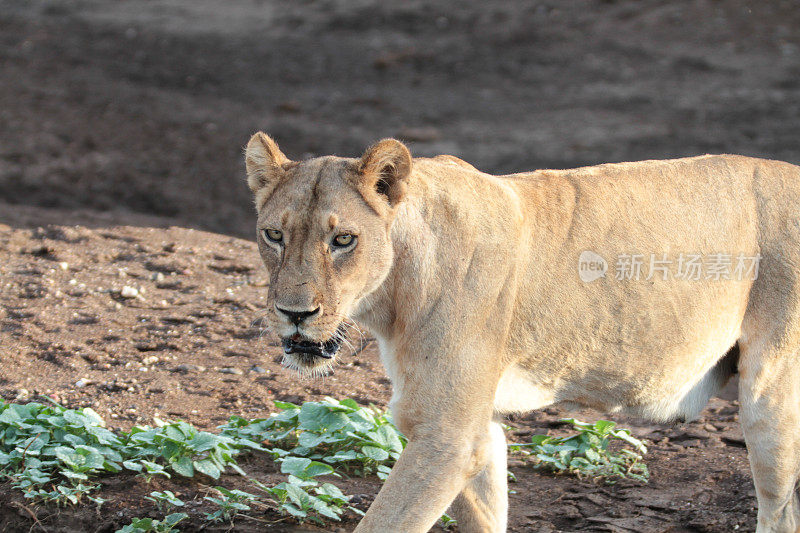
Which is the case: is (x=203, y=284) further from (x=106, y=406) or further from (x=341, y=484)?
(x=341, y=484)

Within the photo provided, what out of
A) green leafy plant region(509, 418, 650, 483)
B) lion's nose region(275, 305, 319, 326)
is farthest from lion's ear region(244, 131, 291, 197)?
green leafy plant region(509, 418, 650, 483)

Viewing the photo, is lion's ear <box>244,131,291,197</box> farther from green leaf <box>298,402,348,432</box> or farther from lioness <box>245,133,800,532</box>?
green leaf <box>298,402,348,432</box>

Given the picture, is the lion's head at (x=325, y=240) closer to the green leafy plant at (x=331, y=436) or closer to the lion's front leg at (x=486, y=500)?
the lion's front leg at (x=486, y=500)

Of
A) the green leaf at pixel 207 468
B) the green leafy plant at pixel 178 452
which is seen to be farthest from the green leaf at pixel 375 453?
the green leaf at pixel 207 468

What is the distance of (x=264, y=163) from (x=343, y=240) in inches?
20.5

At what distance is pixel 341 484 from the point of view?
197 inches

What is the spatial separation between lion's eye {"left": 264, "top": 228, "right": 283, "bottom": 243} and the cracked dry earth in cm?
113

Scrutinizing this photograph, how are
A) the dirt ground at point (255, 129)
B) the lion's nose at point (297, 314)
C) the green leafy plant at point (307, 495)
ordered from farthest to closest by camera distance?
the dirt ground at point (255, 129) → the green leafy plant at point (307, 495) → the lion's nose at point (297, 314)

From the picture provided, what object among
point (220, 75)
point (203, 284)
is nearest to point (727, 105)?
point (220, 75)

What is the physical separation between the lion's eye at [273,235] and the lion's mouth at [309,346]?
1.20 feet

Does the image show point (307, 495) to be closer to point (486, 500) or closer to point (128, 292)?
point (486, 500)

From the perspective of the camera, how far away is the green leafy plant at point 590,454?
216 inches

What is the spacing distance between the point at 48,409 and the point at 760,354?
11.0 ft

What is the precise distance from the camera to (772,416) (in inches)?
175
